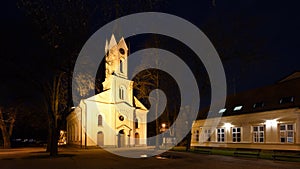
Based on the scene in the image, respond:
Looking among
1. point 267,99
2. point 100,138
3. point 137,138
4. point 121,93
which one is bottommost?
point 137,138

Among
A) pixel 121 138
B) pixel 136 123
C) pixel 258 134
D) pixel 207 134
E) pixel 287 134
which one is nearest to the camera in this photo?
pixel 287 134

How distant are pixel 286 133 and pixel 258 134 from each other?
11.1 ft

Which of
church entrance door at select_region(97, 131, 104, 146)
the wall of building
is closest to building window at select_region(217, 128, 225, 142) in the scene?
the wall of building

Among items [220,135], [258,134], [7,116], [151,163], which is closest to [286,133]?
[258,134]

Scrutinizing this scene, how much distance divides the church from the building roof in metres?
17.1

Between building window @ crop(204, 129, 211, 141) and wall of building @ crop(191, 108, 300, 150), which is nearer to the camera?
wall of building @ crop(191, 108, 300, 150)

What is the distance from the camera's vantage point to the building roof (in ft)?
87.7

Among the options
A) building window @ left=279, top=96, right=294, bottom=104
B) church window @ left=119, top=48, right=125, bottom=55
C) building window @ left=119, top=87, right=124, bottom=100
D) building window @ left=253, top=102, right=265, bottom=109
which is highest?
church window @ left=119, top=48, right=125, bottom=55

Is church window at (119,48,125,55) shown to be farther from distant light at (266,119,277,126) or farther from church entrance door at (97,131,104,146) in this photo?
distant light at (266,119,277,126)

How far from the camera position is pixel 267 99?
29.6 m

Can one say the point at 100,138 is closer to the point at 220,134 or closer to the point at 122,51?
the point at 122,51

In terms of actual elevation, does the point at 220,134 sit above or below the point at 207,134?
above

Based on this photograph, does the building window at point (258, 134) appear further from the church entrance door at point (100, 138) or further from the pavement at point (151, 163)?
the church entrance door at point (100, 138)

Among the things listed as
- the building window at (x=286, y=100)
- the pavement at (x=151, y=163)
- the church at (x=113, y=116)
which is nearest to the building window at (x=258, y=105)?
the building window at (x=286, y=100)
